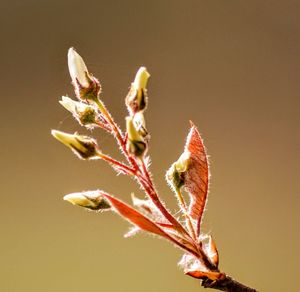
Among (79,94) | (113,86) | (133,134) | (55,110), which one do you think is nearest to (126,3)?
(113,86)

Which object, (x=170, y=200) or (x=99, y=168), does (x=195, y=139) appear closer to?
(x=170, y=200)

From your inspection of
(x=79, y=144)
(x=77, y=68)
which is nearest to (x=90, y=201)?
(x=79, y=144)

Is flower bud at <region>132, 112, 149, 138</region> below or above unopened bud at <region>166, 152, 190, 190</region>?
above

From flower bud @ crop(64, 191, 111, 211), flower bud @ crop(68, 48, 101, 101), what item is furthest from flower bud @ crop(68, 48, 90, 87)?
flower bud @ crop(64, 191, 111, 211)

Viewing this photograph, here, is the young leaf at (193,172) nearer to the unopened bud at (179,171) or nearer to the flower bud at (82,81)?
the unopened bud at (179,171)

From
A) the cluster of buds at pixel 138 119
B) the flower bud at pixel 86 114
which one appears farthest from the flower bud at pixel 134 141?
the flower bud at pixel 86 114

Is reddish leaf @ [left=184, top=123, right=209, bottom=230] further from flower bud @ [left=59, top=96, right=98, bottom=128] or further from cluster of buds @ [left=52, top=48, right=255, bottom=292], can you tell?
flower bud @ [left=59, top=96, right=98, bottom=128]

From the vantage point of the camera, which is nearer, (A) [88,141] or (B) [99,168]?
(A) [88,141]
